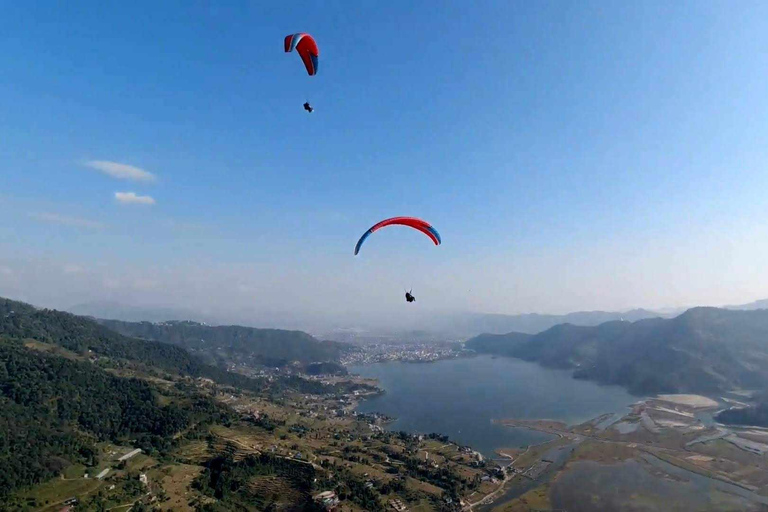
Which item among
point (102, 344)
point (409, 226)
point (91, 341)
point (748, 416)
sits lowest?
point (748, 416)

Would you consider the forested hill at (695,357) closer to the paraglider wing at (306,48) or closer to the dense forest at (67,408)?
the dense forest at (67,408)

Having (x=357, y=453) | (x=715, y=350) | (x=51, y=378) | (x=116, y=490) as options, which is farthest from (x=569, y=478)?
(x=715, y=350)

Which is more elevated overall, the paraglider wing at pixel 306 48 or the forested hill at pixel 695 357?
the paraglider wing at pixel 306 48

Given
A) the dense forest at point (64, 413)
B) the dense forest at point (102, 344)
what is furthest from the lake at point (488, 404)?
the dense forest at point (64, 413)

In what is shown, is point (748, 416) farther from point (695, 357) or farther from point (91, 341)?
point (91, 341)

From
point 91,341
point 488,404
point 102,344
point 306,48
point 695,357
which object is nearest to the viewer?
point 306,48

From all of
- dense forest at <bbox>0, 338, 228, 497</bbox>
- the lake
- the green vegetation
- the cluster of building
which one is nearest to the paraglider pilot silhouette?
the cluster of building

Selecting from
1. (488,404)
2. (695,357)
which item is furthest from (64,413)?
(695,357)
